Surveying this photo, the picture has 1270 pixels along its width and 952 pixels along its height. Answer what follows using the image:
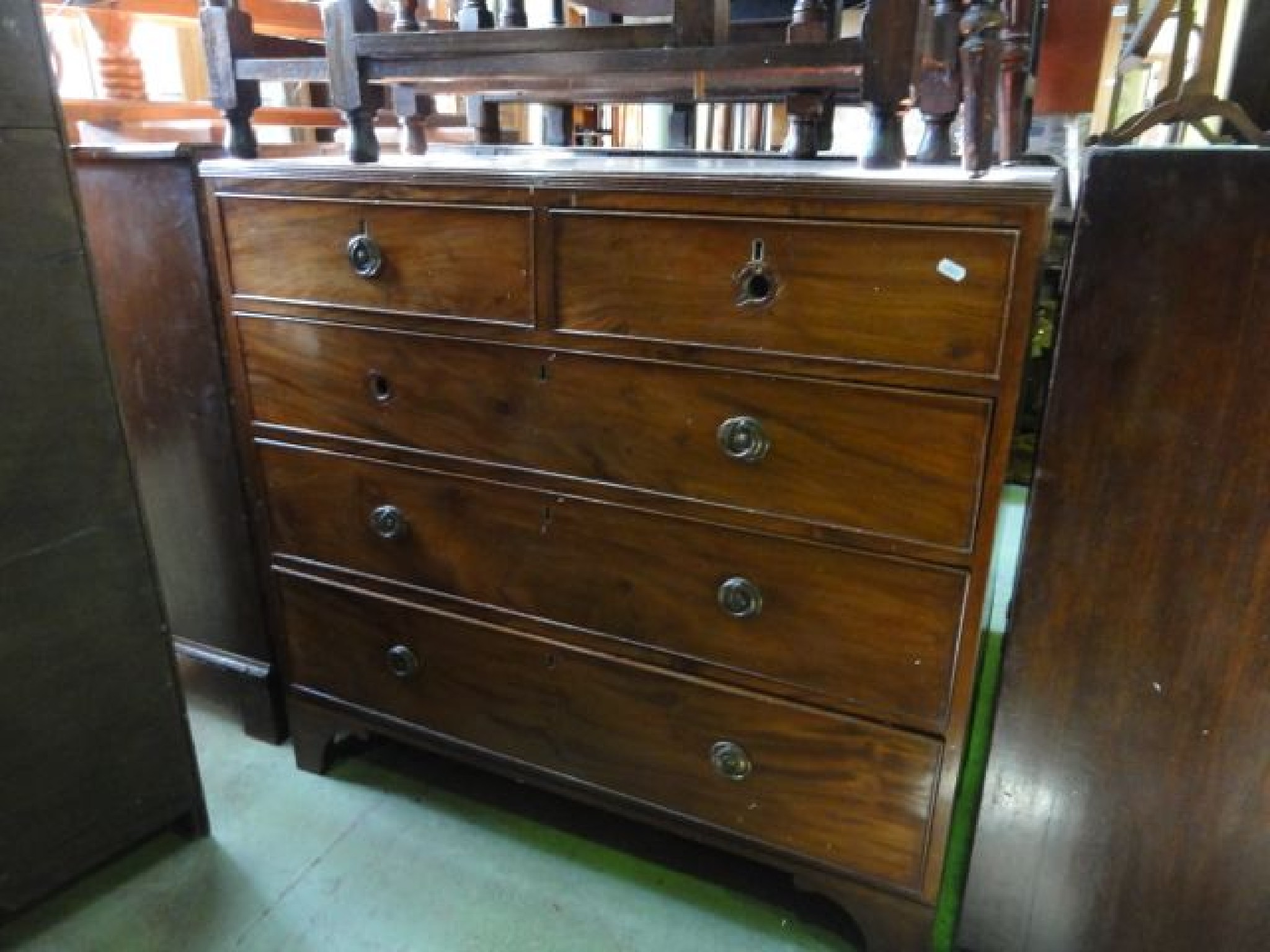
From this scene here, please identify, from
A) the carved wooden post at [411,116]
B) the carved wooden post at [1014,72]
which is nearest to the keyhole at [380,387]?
the carved wooden post at [411,116]

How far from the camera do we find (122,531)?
1171 millimetres

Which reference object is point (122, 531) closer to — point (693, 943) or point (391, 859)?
point (391, 859)

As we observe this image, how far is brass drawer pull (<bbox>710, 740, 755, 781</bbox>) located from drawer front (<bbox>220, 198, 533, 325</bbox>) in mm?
586

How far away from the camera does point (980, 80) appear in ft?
3.05

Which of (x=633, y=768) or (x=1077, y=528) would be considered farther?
(x=633, y=768)

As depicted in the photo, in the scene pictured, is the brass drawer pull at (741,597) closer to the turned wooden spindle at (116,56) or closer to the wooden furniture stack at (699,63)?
the wooden furniture stack at (699,63)

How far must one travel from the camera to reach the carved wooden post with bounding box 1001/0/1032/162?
3.97 feet

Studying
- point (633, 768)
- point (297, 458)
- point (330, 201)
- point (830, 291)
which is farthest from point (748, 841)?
point (330, 201)

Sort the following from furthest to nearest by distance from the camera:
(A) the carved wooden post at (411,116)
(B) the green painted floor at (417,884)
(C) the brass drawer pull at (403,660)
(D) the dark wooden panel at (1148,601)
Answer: (A) the carved wooden post at (411,116), (C) the brass drawer pull at (403,660), (B) the green painted floor at (417,884), (D) the dark wooden panel at (1148,601)

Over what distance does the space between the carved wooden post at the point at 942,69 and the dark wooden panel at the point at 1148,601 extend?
31 cm

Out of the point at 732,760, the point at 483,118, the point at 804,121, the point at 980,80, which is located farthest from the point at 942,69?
the point at 483,118

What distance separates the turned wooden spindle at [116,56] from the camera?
1.67 meters

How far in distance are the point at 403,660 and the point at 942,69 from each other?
3.51 ft

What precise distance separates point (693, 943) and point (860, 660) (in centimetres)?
51
